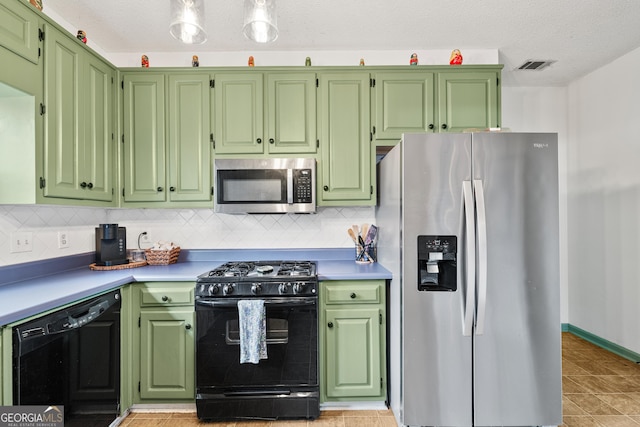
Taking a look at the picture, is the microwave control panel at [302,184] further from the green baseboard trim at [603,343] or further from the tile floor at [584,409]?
the green baseboard trim at [603,343]

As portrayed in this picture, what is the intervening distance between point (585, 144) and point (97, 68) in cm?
439

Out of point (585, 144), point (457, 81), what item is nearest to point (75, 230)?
point (457, 81)

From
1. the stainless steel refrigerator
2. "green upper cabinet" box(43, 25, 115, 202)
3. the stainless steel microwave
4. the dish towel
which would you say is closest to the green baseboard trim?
the stainless steel refrigerator

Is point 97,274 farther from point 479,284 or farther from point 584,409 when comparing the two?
point 584,409

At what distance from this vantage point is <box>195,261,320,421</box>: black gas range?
2.05 metres

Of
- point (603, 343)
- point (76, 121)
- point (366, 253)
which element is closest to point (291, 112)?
point (366, 253)

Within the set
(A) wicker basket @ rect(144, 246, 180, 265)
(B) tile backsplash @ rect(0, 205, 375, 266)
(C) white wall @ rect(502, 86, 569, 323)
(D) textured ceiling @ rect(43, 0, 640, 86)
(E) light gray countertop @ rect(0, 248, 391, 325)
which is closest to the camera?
(E) light gray countertop @ rect(0, 248, 391, 325)

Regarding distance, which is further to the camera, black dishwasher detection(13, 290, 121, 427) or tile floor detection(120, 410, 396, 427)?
tile floor detection(120, 410, 396, 427)

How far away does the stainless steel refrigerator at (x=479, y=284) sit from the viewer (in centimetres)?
180

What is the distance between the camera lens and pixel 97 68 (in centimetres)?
225

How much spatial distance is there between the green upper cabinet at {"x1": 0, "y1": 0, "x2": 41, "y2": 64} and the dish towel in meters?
1.76

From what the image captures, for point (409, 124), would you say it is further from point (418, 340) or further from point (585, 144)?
point (585, 144)

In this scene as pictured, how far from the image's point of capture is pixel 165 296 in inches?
83.8

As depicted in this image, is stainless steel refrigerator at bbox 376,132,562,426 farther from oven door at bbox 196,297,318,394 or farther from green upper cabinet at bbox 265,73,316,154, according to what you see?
green upper cabinet at bbox 265,73,316,154
